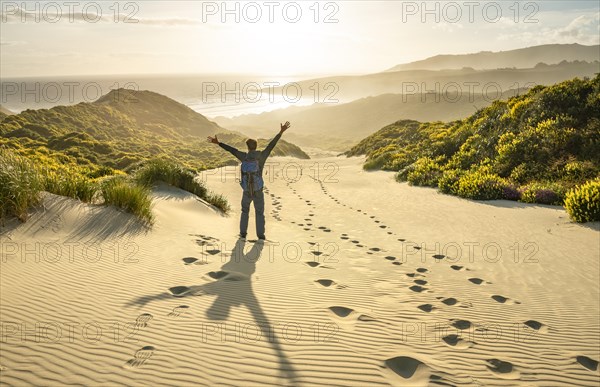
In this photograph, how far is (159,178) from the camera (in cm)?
1193

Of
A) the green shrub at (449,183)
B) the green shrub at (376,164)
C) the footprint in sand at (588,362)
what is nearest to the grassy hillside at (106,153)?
the footprint in sand at (588,362)

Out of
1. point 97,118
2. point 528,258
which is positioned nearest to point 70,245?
point 528,258

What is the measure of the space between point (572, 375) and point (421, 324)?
4.43 ft

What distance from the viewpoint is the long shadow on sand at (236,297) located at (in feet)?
11.1

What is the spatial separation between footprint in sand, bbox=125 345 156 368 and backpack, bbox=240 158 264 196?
428 cm

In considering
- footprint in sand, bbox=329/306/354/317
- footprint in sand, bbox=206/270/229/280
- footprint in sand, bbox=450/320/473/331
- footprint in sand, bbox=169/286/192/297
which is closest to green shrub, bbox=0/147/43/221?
footprint in sand, bbox=169/286/192/297

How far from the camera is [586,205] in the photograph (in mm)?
9078

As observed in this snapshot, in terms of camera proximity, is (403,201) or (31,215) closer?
(31,215)

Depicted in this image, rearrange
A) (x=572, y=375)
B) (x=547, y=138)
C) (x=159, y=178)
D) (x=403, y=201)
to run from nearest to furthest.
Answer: (x=572, y=375) < (x=159, y=178) < (x=403, y=201) < (x=547, y=138)

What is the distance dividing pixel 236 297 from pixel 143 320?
1.15 metres

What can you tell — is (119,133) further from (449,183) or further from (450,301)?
(450,301)

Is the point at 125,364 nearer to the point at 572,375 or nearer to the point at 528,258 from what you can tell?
the point at 572,375

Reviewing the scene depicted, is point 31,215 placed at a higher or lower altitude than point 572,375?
higher

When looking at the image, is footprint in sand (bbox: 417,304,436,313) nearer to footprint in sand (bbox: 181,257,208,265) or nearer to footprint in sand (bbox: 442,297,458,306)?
footprint in sand (bbox: 442,297,458,306)
